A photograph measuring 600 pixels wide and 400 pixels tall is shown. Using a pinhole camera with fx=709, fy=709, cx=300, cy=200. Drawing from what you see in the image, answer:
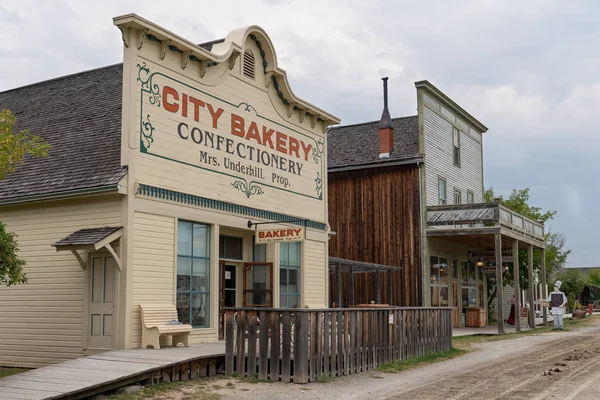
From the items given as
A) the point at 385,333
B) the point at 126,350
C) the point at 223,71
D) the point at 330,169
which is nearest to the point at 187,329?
the point at 126,350

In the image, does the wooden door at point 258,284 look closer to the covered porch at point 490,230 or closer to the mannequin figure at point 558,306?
the covered porch at point 490,230

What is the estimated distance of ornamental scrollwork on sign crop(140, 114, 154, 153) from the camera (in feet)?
48.6

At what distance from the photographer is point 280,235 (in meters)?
16.4

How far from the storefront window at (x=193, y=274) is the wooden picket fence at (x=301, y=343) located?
300cm

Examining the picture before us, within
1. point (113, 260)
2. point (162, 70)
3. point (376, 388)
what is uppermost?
point (162, 70)

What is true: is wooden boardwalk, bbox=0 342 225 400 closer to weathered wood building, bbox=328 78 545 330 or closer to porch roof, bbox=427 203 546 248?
porch roof, bbox=427 203 546 248

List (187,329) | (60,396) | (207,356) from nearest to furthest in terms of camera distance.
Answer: (60,396) < (207,356) < (187,329)

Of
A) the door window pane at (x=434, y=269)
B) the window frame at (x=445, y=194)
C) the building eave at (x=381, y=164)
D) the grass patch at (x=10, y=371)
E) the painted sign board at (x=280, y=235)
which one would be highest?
the building eave at (x=381, y=164)

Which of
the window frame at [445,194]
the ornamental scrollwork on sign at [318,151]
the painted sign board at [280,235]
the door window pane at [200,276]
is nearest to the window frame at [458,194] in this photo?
the window frame at [445,194]

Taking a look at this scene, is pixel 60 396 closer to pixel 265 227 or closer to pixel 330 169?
pixel 265 227

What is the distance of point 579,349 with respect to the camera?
18.6 meters

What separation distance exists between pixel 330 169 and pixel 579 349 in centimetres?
1352

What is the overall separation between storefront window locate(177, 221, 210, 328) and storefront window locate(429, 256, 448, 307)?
44.8ft

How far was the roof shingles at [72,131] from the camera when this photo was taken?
14984 millimetres
